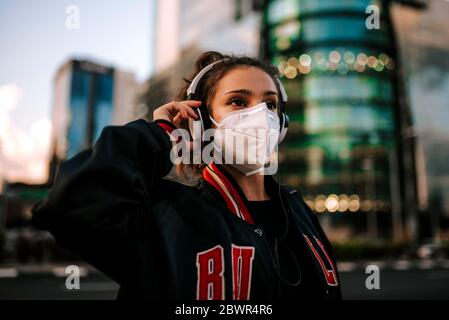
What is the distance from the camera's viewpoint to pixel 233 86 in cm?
114

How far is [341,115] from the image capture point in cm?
3275

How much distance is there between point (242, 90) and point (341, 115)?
33613mm

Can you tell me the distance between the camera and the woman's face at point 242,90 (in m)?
1.14

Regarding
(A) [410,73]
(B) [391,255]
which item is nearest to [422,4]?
(A) [410,73]

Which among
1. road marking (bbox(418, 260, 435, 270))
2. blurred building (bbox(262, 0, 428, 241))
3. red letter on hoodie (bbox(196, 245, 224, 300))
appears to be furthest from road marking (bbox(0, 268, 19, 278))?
blurred building (bbox(262, 0, 428, 241))

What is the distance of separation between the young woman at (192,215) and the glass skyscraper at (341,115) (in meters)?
30.8

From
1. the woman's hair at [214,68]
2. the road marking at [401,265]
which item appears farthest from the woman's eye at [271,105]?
the road marking at [401,265]

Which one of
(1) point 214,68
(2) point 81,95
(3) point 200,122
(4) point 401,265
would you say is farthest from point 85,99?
(3) point 200,122

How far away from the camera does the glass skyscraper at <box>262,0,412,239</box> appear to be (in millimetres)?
31328

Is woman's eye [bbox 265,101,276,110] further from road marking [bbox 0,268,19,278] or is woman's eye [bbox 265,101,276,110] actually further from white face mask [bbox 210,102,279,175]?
road marking [bbox 0,268,19,278]

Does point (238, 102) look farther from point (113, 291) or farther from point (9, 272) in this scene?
point (9, 272)
